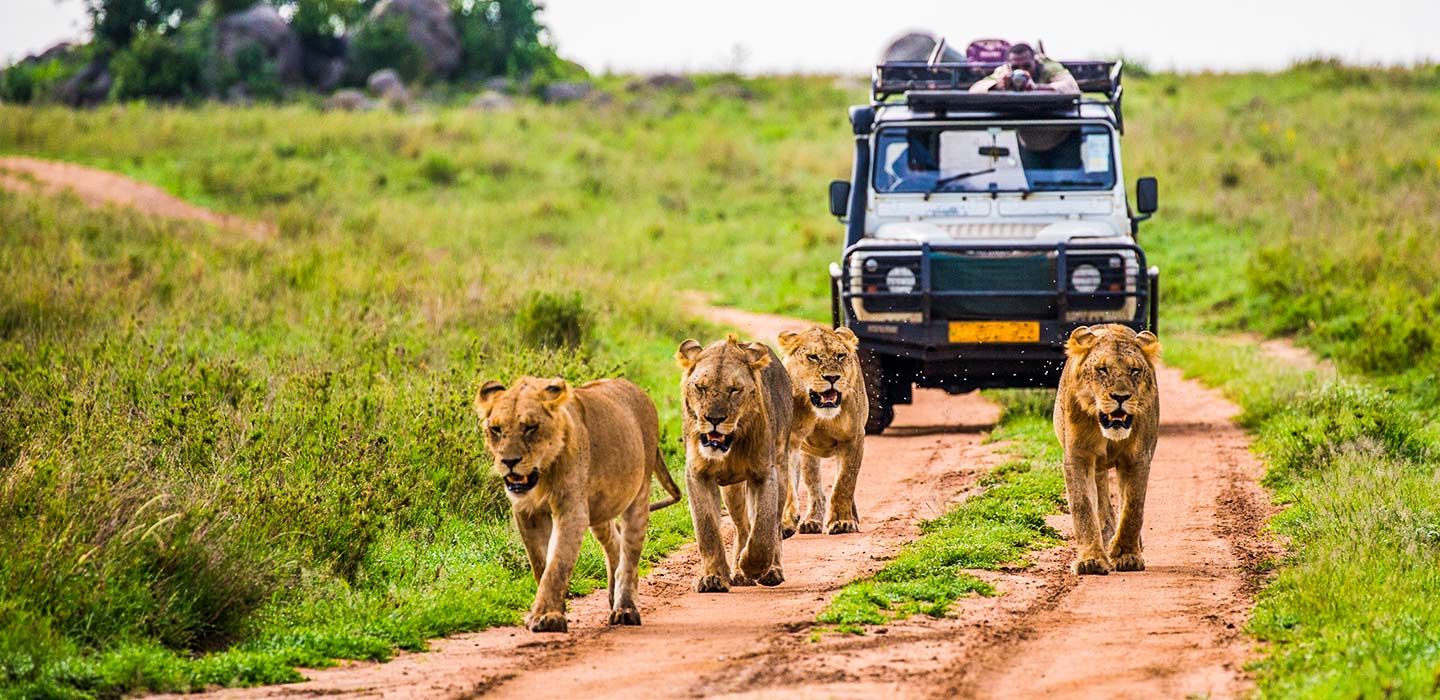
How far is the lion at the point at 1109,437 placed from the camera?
28.1 ft

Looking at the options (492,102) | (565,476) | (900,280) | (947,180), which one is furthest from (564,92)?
(565,476)

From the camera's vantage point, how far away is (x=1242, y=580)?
8391mm

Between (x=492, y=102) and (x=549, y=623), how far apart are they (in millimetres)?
44798

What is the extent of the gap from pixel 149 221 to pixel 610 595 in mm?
19336

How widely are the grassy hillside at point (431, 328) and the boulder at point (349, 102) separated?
5.87 m

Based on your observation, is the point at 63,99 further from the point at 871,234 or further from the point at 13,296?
the point at 871,234

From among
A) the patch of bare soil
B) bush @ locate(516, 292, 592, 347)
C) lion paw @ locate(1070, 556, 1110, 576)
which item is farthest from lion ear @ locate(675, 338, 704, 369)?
the patch of bare soil

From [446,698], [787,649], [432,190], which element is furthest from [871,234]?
[432,190]

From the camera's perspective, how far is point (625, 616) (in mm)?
7516

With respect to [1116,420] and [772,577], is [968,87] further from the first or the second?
[772,577]

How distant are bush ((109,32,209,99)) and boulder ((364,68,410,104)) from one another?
4874 mm

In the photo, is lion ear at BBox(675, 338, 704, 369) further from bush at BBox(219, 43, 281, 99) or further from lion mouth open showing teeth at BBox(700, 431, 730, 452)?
bush at BBox(219, 43, 281, 99)

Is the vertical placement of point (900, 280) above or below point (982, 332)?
above

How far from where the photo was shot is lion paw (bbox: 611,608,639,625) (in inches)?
296
